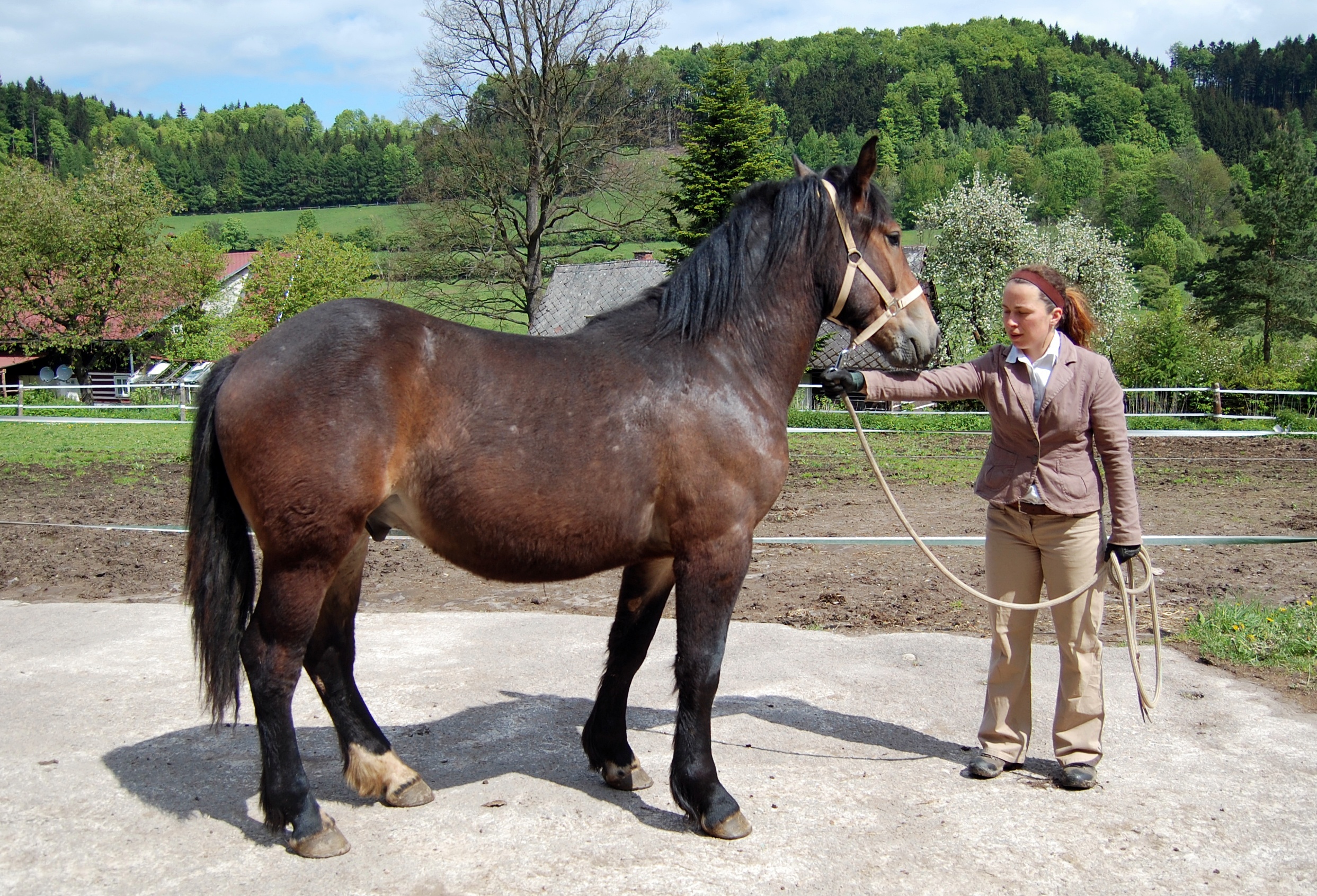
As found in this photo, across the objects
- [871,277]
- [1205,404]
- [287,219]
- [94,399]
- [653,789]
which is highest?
[287,219]

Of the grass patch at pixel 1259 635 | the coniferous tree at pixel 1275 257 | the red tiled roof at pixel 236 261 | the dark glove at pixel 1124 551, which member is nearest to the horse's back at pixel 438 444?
the dark glove at pixel 1124 551

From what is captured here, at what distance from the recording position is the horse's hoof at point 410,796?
135 inches

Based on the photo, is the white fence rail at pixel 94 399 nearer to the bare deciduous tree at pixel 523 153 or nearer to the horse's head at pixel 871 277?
the bare deciduous tree at pixel 523 153

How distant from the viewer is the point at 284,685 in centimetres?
308

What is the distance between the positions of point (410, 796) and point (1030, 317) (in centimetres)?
318

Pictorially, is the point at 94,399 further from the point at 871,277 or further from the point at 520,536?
the point at 871,277

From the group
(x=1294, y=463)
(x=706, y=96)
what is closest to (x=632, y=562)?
(x=1294, y=463)

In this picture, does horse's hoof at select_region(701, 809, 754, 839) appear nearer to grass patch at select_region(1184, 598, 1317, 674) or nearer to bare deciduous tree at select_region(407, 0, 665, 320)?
grass patch at select_region(1184, 598, 1317, 674)

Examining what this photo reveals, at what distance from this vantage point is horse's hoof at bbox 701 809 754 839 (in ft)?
10.6

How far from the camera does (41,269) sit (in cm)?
3519

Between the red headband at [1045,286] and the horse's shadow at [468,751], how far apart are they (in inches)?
81.4

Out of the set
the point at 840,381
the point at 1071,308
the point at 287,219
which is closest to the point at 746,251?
the point at 840,381

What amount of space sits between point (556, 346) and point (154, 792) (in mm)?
2339

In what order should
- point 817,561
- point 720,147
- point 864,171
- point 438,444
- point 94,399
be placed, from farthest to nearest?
1. point 94,399
2. point 720,147
3. point 817,561
4. point 864,171
5. point 438,444
